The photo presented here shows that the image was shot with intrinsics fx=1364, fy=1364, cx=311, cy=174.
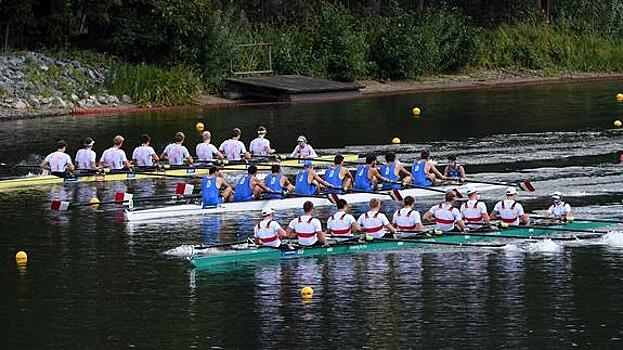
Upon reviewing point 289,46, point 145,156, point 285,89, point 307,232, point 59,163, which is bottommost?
point 307,232

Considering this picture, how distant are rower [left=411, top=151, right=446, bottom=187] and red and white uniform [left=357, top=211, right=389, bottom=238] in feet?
17.4

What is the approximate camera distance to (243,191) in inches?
976

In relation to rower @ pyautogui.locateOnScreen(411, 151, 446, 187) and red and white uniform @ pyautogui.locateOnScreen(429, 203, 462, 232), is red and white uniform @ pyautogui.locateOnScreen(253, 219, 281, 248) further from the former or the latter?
rower @ pyautogui.locateOnScreen(411, 151, 446, 187)

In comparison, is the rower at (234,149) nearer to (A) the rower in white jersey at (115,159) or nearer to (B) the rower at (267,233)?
(A) the rower in white jersey at (115,159)

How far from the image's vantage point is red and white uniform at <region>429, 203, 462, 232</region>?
856 inches

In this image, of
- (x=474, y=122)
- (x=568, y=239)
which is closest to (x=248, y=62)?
(x=474, y=122)

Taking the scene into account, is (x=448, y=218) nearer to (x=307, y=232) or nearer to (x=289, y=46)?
(x=307, y=232)

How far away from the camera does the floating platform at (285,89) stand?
43406 mm

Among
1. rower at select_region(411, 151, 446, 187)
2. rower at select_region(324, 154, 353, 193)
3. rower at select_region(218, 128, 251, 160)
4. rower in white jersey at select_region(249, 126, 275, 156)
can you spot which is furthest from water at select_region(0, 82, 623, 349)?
rower in white jersey at select_region(249, 126, 275, 156)

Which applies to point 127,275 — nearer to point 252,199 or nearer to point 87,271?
point 87,271

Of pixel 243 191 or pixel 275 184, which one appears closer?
pixel 243 191

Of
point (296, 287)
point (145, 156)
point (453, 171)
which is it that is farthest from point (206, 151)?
point (296, 287)

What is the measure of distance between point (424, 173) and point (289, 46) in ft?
67.8

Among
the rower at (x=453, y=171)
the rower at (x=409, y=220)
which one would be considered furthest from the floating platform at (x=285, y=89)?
the rower at (x=409, y=220)
